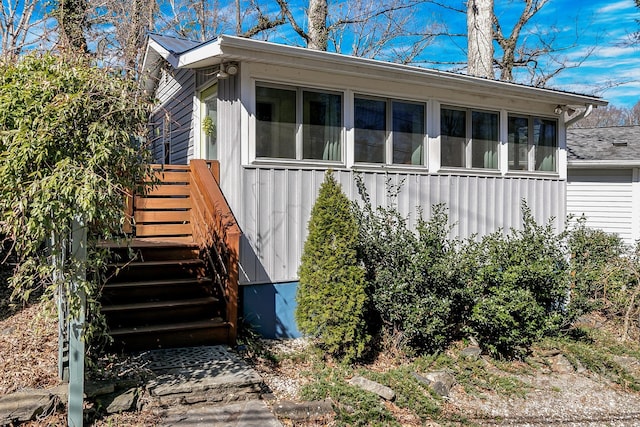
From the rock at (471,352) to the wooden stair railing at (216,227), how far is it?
2.71 m

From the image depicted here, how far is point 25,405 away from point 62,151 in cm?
177

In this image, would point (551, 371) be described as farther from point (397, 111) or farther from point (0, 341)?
point (0, 341)

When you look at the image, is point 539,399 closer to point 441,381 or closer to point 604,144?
point 441,381

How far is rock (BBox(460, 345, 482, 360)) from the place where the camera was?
5782mm

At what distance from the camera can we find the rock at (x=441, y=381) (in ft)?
A: 16.1

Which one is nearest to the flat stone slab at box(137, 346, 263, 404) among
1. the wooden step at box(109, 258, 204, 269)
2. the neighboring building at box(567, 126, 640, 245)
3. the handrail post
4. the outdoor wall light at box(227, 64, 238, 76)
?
the handrail post

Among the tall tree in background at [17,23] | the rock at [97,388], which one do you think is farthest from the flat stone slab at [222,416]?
the tall tree in background at [17,23]

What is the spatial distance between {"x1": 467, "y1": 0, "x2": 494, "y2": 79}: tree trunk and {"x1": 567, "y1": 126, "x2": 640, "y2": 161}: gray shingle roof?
3.01 m

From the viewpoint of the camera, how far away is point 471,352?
231 inches

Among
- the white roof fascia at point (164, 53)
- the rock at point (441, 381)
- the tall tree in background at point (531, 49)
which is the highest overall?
the tall tree in background at point (531, 49)

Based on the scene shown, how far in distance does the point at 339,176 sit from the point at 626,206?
27.1ft

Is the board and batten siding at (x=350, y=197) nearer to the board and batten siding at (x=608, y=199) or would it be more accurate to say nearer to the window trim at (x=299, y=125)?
the window trim at (x=299, y=125)

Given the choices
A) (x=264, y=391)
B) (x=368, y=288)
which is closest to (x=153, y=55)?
(x=368, y=288)

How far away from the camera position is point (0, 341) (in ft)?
14.8
